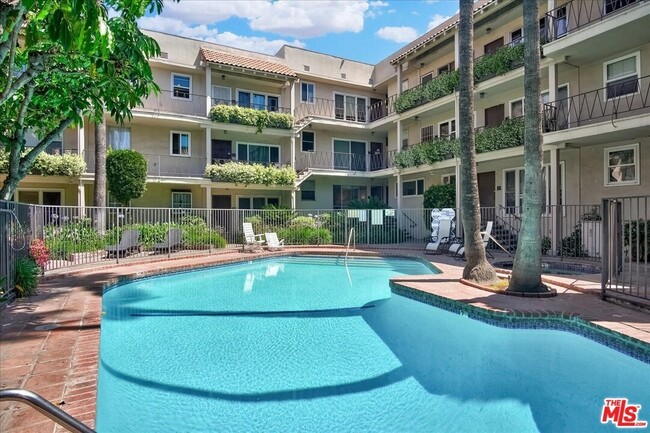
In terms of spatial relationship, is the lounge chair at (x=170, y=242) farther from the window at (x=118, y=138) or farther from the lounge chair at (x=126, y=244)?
the window at (x=118, y=138)

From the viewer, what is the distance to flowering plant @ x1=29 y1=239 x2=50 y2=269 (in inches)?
369

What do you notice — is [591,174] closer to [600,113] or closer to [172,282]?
[600,113]

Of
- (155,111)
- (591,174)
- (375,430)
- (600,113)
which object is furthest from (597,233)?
(155,111)

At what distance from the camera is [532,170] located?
7.63 meters

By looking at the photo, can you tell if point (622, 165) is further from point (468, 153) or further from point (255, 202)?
point (255, 202)

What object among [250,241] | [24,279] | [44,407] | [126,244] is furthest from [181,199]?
[44,407]

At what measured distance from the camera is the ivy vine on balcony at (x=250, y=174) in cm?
2084

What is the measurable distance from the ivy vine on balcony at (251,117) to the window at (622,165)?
15.8m

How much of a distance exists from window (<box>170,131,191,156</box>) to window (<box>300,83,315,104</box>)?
7.52 metres

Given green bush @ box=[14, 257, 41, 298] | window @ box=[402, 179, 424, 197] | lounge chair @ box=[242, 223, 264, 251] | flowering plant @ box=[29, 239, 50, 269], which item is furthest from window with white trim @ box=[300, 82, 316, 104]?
green bush @ box=[14, 257, 41, 298]

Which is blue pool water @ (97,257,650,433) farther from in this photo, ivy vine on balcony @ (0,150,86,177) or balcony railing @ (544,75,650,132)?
ivy vine on balcony @ (0,150,86,177)

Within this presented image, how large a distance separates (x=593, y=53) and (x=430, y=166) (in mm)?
8326

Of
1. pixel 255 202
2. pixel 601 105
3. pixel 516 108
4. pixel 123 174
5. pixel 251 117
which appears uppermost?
pixel 251 117

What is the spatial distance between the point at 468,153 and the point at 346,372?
5972 mm
